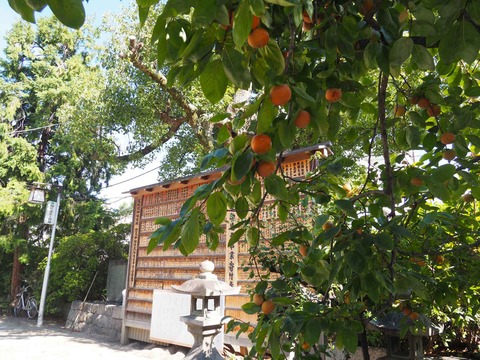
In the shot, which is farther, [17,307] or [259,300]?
[17,307]

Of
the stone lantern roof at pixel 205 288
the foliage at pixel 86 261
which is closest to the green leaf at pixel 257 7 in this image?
the stone lantern roof at pixel 205 288

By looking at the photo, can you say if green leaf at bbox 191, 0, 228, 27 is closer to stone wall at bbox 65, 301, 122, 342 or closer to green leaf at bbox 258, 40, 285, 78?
green leaf at bbox 258, 40, 285, 78

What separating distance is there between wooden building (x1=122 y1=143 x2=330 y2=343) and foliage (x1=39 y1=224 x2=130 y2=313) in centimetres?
267

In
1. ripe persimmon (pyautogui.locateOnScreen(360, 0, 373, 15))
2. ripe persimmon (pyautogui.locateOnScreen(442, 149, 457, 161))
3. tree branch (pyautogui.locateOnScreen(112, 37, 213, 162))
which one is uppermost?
tree branch (pyautogui.locateOnScreen(112, 37, 213, 162))

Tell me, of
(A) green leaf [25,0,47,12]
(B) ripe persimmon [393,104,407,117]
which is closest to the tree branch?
(B) ripe persimmon [393,104,407,117]

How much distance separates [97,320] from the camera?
7668mm

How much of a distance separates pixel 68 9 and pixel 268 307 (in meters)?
1.06

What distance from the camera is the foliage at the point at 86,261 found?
8734 millimetres

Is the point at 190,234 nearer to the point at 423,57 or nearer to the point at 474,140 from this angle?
the point at 423,57

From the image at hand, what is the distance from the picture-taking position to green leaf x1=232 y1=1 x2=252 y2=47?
563 mm

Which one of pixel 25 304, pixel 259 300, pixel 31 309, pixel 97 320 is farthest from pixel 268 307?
pixel 25 304

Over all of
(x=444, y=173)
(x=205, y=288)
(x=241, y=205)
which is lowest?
(x=205, y=288)

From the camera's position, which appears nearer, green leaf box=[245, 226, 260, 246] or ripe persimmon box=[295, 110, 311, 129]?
ripe persimmon box=[295, 110, 311, 129]

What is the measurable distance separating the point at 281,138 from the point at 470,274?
1316 millimetres
